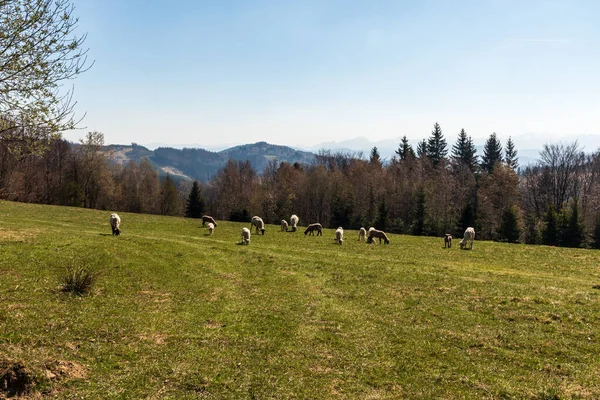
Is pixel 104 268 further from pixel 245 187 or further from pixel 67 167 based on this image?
pixel 245 187

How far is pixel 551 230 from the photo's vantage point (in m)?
59.1

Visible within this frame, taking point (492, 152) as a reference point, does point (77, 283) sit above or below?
below

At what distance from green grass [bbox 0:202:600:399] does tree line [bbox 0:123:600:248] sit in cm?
4316

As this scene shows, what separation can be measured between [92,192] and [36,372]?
85.3 m

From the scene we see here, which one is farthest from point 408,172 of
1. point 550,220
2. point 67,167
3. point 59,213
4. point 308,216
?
point 67,167

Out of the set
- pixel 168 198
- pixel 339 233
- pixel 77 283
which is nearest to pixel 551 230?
pixel 339 233

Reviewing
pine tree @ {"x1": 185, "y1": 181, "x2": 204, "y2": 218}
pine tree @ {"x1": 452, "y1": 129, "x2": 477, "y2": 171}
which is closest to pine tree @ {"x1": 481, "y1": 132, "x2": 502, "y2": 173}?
pine tree @ {"x1": 452, "y1": 129, "x2": 477, "y2": 171}

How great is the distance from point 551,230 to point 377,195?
113 ft

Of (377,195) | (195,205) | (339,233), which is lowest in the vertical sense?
(339,233)

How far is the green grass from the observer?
33.2 ft

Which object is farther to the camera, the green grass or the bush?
the bush

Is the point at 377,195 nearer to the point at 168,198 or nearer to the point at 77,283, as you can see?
the point at 168,198

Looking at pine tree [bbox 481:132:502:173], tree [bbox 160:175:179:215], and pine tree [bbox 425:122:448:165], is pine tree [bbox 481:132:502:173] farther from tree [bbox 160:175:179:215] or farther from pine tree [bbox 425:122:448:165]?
tree [bbox 160:175:179:215]

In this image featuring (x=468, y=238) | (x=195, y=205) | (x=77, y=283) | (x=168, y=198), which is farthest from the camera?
(x=168, y=198)
